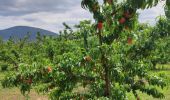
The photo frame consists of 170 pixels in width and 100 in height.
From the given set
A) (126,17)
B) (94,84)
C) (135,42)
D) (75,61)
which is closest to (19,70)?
(75,61)

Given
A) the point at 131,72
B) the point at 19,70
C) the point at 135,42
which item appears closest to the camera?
the point at 19,70

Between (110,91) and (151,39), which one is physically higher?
(151,39)

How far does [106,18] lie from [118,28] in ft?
1.57

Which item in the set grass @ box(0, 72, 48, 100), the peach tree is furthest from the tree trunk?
grass @ box(0, 72, 48, 100)

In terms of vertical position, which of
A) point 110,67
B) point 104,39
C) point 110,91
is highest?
point 104,39

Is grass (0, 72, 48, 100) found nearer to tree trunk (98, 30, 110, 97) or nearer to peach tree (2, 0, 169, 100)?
peach tree (2, 0, 169, 100)

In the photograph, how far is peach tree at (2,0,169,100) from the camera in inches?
460

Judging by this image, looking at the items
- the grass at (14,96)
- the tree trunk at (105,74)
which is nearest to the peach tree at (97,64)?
the tree trunk at (105,74)

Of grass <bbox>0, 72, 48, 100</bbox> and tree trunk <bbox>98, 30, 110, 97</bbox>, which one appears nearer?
tree trunk <bbox>98, 30, 110, 97</bbox>

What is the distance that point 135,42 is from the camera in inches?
554

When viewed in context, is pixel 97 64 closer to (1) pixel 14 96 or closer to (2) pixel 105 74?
(2) pixel 105 74

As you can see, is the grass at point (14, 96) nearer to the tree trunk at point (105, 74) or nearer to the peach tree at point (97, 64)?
the peach tree at point (97, 64)

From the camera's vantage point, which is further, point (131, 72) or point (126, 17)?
point (131, 72)

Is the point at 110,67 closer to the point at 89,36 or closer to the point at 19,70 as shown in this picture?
the point at 89,36
